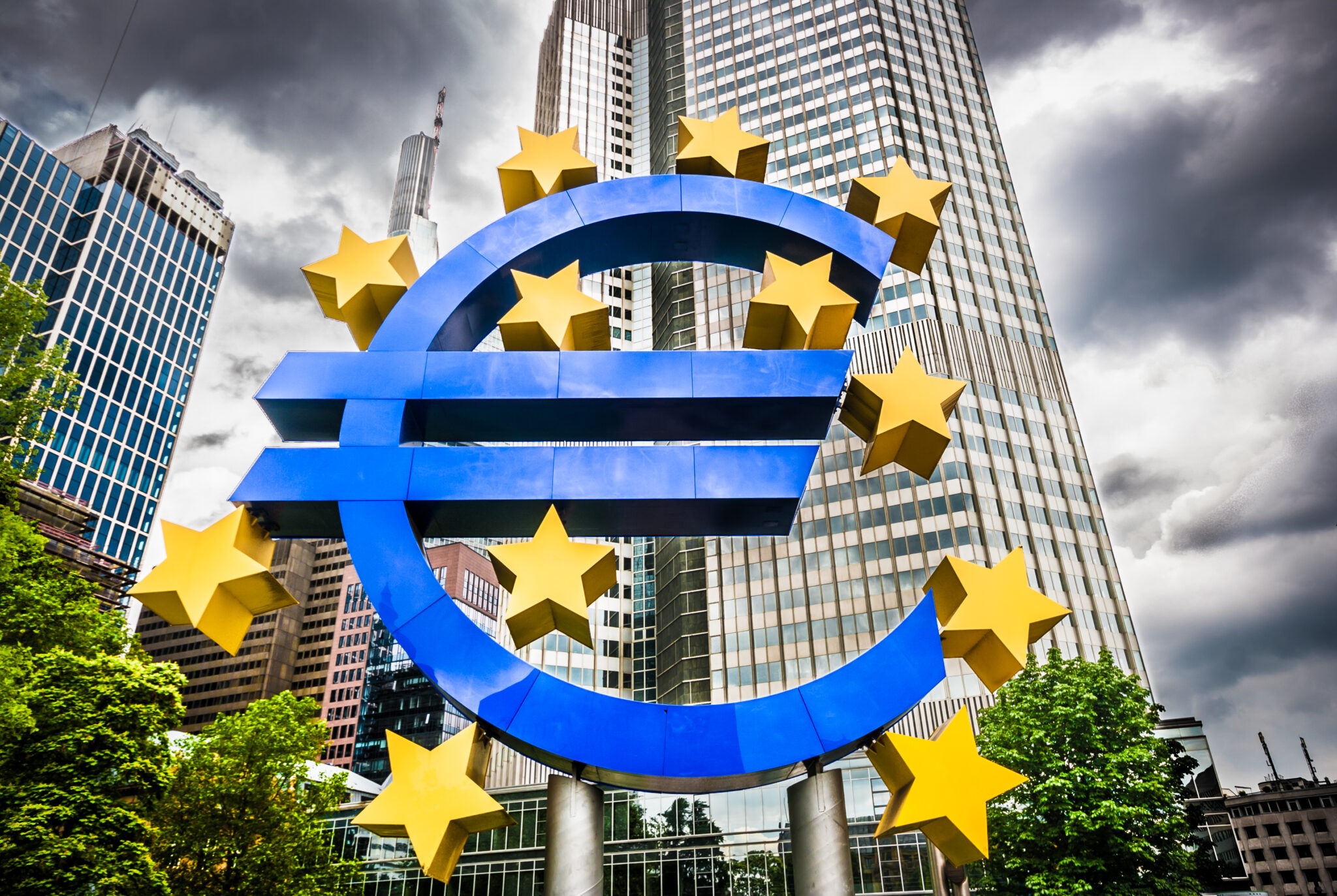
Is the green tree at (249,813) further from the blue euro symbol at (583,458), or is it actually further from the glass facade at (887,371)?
the glass facade at (887,371)

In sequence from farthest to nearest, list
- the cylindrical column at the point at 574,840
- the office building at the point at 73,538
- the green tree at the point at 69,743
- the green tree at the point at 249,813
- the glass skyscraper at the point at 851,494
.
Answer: the office building at the point at 73,538
the glass skyscraper at the point at 851,494
the green tree at the point at 249,813
the green tree at the point at 69,743
the cylindrical column at the point at 574,840

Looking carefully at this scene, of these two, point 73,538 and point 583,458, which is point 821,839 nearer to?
point 583,458

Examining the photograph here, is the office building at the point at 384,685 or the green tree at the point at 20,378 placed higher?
the office building at the point at 384,685

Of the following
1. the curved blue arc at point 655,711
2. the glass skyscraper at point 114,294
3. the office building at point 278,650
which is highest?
the glass skyscraper at point 114,294

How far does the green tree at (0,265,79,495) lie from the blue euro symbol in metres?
6.97

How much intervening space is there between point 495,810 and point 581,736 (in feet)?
3.62

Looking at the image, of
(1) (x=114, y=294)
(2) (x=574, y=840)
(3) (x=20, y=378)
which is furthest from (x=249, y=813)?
(1) (x=114, y=294)

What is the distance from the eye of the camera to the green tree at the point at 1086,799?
21.1 meters

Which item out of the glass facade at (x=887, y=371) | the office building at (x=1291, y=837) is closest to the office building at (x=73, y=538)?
the glass facade at (x=887, y=371)

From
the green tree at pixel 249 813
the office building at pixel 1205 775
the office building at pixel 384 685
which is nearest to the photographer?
the green tree at pixel 249 813

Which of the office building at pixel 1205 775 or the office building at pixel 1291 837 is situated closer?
the office building at pixel 1205 775

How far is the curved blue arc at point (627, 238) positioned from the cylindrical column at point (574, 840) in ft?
19.0

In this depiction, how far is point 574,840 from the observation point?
8.84 m

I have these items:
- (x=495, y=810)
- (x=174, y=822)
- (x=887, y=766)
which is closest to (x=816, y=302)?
(x=887, y=766)
